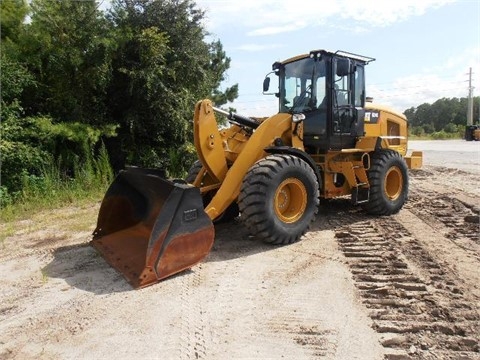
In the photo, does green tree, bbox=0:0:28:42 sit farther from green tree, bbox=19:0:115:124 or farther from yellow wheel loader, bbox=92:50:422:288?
yellow wheel loader, bbox=92:50:422:288

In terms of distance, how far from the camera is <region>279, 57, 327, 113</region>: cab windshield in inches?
241

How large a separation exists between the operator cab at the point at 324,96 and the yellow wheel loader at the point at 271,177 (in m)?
0.01

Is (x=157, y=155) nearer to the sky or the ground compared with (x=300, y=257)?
nearer to the sky

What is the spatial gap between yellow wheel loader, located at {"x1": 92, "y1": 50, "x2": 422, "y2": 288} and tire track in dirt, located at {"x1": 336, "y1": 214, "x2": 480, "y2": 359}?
1.02 m

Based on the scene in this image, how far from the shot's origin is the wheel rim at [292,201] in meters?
5.20

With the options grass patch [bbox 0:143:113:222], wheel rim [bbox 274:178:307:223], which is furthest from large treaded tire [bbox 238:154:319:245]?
grass patch [bbox 0:143:113:222]

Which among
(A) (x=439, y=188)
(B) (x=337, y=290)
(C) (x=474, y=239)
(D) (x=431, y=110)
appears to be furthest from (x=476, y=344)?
(D) (x=431, y=110)

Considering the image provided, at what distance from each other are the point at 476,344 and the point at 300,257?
6.85 ft

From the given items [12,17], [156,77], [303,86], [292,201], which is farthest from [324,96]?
[12,17]

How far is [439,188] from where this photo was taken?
29.3 ft

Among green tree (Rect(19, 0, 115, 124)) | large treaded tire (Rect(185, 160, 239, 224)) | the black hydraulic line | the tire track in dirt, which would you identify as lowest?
the tire track in dirt

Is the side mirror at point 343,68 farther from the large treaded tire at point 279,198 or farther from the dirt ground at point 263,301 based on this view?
the dirt ground at point 263,301

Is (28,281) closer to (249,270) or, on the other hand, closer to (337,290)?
(249,270)

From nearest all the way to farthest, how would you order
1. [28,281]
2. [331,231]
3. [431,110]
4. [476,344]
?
[476,344] < [28,281] < [331,231] < [431,110]
